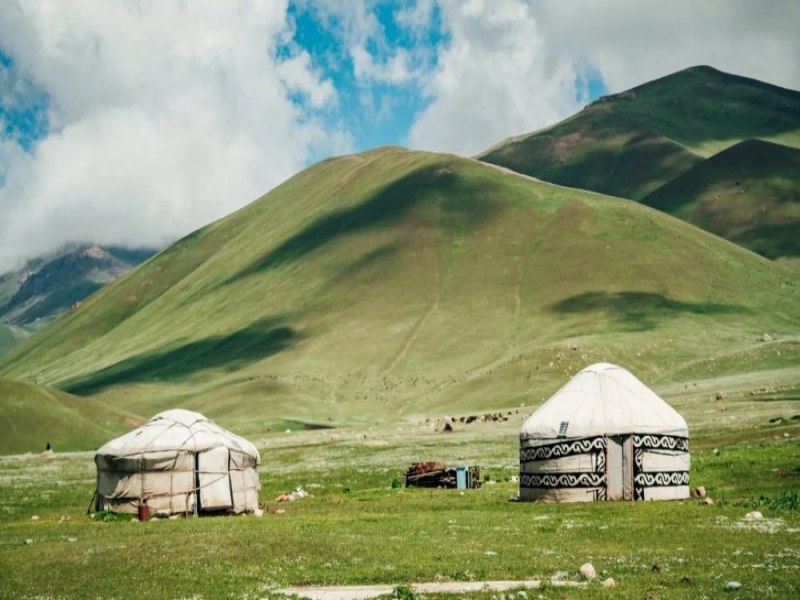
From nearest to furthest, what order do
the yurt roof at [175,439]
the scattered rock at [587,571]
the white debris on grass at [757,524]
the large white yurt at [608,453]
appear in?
1. the scattered rock at [587,571]
2. the white debris on grass at [757,524]
3. the large white yurt at [608,453]
4. the yurt roof at [175,439]

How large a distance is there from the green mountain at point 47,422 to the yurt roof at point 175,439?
57327 millimetres

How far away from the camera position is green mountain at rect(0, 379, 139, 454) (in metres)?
93.2

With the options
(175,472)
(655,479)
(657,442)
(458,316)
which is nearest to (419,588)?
(655,479)

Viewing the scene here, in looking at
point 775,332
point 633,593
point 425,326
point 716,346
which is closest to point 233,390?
point 425,326

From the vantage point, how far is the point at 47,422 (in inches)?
3829

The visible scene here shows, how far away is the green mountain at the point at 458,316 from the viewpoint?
396ft

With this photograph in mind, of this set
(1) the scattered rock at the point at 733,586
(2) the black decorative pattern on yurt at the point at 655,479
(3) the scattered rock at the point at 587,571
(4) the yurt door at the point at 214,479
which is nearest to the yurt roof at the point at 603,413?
(2) the black decorative pattern on yurt at the point at 655,479

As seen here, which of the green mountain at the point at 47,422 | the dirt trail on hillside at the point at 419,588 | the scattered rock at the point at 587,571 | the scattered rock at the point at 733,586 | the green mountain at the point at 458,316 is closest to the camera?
the scattered rock at the point at 733,586

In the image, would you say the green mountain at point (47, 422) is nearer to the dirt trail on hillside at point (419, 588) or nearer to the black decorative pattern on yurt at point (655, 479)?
the black decorative pattern on yurt at point (655, 479)

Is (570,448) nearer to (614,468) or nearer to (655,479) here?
(614,468)

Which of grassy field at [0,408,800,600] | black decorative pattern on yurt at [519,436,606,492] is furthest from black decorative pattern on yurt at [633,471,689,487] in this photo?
grassy field at [0,408,800,600]

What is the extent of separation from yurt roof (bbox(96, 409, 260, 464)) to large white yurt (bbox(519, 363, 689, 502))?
10644 mm

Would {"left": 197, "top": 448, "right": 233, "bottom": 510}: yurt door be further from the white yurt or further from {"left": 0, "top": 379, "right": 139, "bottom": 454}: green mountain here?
{"left": 0, "top": 379, "right": 139, "bottom": 454}: green mountain

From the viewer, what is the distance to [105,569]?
74.0ft
